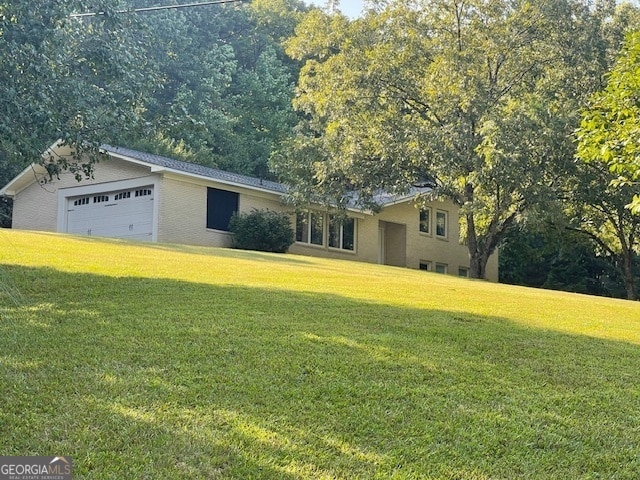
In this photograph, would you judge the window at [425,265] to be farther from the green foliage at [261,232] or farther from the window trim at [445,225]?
the green foliage at [261,232]

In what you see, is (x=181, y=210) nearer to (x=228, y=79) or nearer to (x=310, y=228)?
(x=310, y=228)

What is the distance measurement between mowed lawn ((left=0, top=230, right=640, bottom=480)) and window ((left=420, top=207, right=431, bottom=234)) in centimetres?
2234

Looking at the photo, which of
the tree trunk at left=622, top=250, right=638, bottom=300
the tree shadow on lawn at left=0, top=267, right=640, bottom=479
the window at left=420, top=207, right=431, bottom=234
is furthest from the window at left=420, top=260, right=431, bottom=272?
the tree shadow on lawn at left=0, top=267, right=640, bottom=479

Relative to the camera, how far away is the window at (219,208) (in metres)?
25.4

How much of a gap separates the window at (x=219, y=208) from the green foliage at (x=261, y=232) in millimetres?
560

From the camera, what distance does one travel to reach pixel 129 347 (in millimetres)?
6590

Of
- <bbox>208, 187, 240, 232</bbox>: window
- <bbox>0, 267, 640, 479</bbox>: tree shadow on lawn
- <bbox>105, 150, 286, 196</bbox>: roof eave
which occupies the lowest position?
<bbox>0, 267, 640, 479</bbox>: tree shadow on lawn

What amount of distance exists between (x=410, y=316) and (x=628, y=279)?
24299mm

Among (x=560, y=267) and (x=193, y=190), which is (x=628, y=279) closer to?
(x=560, y=267)

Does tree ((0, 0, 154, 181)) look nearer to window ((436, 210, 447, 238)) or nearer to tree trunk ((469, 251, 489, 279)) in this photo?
tree trunk ((469, 251, 489, 279))

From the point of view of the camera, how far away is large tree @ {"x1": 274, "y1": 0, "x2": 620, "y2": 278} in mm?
21898

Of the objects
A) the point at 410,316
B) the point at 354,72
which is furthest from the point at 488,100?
the point at 410,316

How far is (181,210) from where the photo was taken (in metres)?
24.4

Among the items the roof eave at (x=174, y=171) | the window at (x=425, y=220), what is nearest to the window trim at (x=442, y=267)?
the window at (x=425, y=220)
